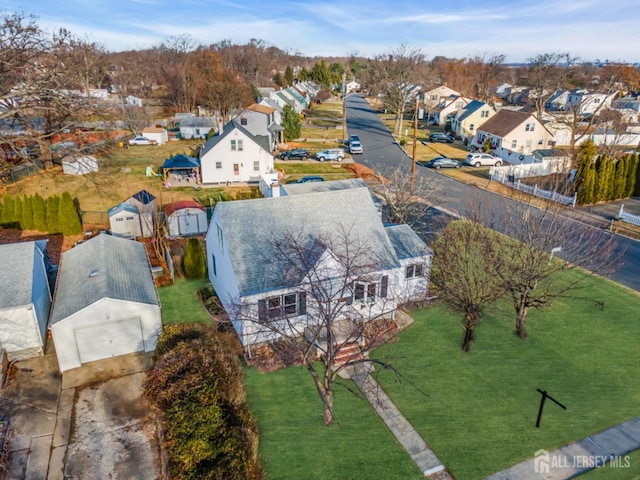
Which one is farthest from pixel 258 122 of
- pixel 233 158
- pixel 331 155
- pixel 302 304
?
pixel 302 304

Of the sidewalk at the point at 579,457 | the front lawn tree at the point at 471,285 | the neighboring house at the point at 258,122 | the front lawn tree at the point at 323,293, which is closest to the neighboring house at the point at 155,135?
the neighboring house at the point at 258,122

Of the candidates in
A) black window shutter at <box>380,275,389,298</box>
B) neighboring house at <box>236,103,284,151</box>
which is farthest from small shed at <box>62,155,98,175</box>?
black window shutter at <box>380,275,389,298</box>

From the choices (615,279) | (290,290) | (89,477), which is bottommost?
(89,477)

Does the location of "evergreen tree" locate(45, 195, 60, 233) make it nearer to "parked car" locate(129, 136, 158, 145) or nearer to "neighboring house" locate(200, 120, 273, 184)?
"neighboring house" locate(200, 120, 273, 184)

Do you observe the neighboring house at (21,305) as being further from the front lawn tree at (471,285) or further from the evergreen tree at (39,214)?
the front lawn tree at (471,285)

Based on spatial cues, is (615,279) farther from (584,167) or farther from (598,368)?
(584,167)

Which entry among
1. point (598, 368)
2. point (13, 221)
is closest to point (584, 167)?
point (598, 368)

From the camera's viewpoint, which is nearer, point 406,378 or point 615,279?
point 406,378
